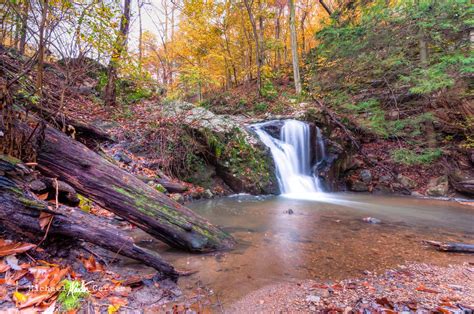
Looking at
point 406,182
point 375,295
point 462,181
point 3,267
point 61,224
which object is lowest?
point 375,295

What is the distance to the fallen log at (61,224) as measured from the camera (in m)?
1.76

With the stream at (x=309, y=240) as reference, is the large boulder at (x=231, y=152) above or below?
above

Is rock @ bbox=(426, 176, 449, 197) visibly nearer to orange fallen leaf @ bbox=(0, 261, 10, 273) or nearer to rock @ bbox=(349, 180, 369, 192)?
rock @ bbox=(349, 180, 369, 192)

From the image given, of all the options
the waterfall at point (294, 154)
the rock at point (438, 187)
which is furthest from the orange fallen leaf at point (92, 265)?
the rock at point (438, 187)

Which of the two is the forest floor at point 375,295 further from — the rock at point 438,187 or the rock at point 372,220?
the rock at point 438,187

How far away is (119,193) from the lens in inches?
104

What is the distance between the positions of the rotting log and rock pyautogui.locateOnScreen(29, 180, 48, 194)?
1.27 ft

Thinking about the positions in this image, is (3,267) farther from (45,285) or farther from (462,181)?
(462,181)

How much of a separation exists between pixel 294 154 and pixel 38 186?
8771mm

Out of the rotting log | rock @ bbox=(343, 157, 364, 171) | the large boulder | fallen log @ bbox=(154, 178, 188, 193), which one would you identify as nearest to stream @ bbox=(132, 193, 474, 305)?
the rotting log

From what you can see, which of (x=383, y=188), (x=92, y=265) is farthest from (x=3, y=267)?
(x=383, y=188)

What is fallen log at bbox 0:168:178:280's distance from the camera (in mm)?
1758

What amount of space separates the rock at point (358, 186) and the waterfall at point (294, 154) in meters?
1.51

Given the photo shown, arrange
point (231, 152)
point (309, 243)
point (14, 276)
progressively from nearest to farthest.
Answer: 1. point (14, 276)
2. point (309, 243)
3. point (231, 152)
